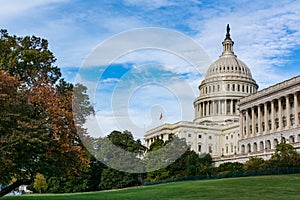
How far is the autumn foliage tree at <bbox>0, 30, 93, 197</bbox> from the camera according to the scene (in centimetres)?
3209

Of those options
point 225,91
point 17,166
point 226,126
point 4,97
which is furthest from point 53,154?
point 225,91

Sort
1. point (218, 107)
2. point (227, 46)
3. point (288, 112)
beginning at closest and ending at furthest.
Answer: point (288, 112), point (218, 107), point (227, 46)

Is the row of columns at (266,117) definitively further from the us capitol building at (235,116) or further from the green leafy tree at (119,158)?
the green leafy tree at (119,158)

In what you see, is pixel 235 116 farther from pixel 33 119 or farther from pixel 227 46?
pixel 33 119

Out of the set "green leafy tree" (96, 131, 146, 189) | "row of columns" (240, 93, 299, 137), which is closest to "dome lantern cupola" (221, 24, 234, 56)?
"row of columns" (240, 93, 299, 137)

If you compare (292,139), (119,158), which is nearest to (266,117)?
(292,139)

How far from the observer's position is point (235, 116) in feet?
527

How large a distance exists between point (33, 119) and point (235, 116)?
13260 cm

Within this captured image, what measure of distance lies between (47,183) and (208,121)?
79.1 m

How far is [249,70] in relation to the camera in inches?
6969

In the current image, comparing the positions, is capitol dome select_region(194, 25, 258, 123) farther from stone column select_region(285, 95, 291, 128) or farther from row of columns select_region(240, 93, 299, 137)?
stone column select_region(285, 95, 291, 128)

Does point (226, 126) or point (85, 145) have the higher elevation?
point (226, 126)

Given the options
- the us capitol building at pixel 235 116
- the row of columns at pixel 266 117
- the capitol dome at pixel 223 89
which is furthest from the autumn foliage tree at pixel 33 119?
the capitol dome at pixel 223 89

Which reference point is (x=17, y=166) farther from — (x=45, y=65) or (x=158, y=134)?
(x=158, y=134)
